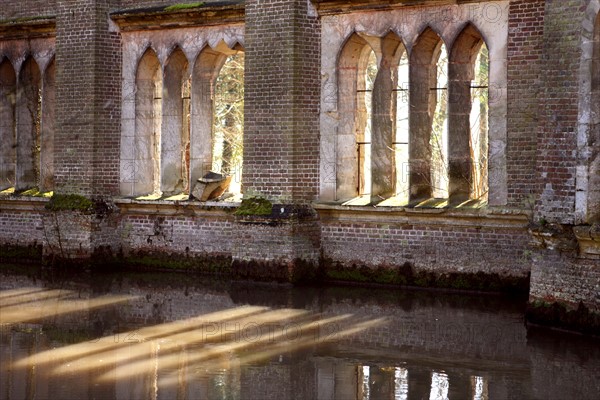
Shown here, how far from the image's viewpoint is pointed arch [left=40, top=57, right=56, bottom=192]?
54.4 feet

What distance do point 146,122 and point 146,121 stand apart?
16 millimetres

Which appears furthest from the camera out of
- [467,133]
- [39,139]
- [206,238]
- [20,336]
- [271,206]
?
[39,139]

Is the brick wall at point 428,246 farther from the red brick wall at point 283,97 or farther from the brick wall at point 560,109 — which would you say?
the brick wall at point 560,109

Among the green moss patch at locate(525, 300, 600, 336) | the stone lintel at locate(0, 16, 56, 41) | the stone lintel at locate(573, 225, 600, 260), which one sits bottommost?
the green moss patch at locate(525, 300, 600, 336)

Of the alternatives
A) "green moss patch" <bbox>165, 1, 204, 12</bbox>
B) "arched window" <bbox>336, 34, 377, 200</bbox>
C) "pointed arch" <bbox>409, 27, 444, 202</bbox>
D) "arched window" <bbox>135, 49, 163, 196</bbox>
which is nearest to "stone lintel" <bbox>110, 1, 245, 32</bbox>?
"green moss patch" <bbox>165, 1, 204, 12</bbox>

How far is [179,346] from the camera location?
381 inches

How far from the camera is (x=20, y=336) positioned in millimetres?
10086

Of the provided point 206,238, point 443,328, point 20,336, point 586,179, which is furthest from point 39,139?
point 586,179

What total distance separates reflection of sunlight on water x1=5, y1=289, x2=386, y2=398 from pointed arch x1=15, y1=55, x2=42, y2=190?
4866mm

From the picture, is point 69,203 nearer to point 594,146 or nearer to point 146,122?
point 146,122

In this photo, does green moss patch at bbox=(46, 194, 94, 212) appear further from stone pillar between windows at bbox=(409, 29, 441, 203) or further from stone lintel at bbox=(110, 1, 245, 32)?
stone pillar between windows at bbox=(409, 29, 441, 203)

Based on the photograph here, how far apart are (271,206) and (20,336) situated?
4599 millimetres

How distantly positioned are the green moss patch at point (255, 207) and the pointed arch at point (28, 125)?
16.0 feet

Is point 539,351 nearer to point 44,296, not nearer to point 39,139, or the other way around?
point 44,296
